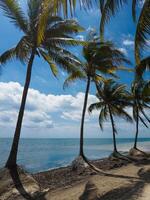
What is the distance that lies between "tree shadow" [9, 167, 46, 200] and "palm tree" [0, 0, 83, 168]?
Answer: 637 millimetres

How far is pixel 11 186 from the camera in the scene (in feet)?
39.2

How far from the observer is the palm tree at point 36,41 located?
1428 cm

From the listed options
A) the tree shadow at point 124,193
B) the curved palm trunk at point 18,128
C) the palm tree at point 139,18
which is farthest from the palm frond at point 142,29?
the curved palm trunk at point 18,128

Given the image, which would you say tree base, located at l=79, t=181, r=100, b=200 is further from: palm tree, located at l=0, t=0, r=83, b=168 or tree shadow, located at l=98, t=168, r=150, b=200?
palm tree, located at l=0, t=0, r=83, b=168

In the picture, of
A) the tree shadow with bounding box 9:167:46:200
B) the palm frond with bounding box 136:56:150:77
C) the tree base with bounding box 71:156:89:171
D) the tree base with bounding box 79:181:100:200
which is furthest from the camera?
the tree base with bounding box 71:156:89:171

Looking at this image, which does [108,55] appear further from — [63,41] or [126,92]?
[126,92]

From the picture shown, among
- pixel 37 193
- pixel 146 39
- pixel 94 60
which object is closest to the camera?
pixel 146 39

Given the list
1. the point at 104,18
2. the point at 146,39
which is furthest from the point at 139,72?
the point at 104,18

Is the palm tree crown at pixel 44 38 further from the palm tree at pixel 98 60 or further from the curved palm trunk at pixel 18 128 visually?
the palm tree at pixel 98 60

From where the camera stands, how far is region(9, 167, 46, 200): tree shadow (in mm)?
11198

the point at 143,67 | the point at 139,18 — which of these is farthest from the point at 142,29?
the point at 143,67

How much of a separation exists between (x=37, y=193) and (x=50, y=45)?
7318 mm

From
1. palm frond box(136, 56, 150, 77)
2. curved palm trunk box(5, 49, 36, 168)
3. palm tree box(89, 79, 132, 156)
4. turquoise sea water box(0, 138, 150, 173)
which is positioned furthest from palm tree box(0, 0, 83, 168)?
palm tree box(89, 79, 132, 156)

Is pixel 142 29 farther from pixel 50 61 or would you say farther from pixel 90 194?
pixel 50 61
